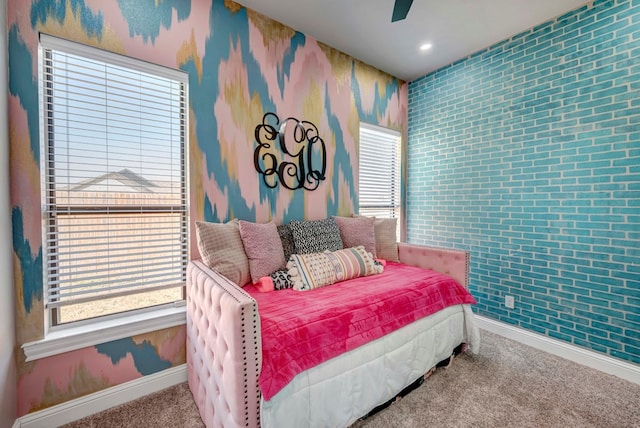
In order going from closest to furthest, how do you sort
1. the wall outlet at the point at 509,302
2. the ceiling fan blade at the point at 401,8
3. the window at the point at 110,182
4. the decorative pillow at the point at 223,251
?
the ceiling fan blade at the point at 401,8 < the window at the point at 110,182 < the decorative pillow at the point at 223,251 < the wall outlet at the point at 509,302

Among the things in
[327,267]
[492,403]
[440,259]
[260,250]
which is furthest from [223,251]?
[492,403]

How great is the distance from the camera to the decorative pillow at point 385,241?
2.83 meters

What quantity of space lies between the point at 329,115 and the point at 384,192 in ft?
4.05

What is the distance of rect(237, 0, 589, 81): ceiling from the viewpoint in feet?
7.32

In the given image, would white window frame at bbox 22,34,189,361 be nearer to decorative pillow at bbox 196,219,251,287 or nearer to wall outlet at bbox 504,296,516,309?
decorative pillow at bbox 196,219,251,287

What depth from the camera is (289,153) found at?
8.43ft

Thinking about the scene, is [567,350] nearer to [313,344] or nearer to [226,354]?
[313,344]

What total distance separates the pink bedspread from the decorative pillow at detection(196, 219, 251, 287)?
159mm

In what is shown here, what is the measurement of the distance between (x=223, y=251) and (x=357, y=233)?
1.31 meters

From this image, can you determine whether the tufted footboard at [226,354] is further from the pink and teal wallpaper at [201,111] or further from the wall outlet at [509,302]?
the wall outlet at [509,302]

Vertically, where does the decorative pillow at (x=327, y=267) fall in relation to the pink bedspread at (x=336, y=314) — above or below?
above

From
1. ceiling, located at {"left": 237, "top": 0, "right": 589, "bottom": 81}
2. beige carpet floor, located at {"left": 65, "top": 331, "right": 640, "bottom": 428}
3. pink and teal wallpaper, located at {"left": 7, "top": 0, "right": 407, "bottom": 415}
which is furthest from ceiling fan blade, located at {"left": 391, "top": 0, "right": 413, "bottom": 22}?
beige carpet floor, located at {"left": 65, "top": 331, "right": 640, "bottom": 428}

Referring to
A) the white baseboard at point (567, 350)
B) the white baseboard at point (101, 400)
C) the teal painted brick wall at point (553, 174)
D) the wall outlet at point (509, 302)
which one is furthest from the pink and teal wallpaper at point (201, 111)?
the white baseboard at point (567, 350)

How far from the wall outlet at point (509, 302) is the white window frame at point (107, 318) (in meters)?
2.91
